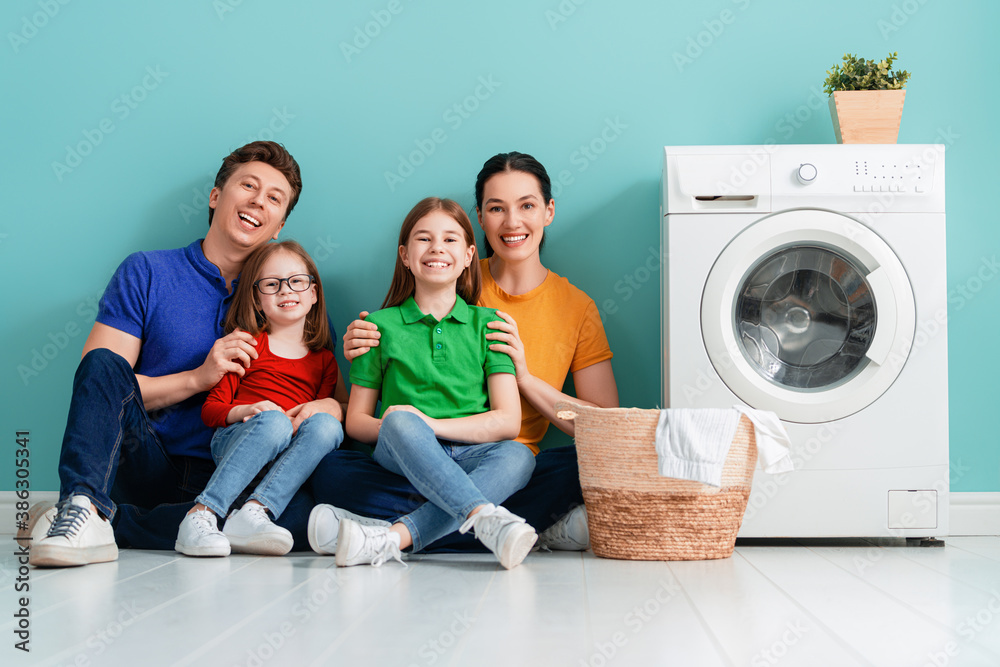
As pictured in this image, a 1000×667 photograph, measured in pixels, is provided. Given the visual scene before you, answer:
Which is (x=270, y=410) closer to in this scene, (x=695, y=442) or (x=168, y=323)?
(x=168, y=323)

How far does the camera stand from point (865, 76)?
1.92m

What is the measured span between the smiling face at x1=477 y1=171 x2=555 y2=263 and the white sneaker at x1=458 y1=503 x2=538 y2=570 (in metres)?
0.73

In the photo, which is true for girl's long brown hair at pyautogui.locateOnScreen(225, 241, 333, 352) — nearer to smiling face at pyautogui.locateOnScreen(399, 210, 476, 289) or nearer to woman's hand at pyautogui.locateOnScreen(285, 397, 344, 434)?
woman's hand at pyautogui.locateOnScreen(285, 397, 344, 434)

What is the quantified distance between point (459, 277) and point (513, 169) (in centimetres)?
31

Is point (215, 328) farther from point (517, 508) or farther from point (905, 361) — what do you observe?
point (905, 361)

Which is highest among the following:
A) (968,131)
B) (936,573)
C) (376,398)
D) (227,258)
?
(968,131)

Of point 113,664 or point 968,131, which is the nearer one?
point 113,664

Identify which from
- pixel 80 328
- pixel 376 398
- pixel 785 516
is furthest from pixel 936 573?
pixel 80 328

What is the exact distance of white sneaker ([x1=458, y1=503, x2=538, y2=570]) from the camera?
4.62 ft

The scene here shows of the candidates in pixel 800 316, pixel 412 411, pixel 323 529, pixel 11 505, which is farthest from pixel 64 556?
pixel 800 316

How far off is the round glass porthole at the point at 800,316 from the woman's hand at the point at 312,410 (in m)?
0.97

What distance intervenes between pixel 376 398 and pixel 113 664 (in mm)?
995

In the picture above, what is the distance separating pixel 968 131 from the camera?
2057 mm

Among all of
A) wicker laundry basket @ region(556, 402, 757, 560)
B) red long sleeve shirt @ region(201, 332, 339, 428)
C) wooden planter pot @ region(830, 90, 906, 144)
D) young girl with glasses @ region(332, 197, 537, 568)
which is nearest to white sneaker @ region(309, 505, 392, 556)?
young girl with glasses @ region(332, 197, 537, 568)
